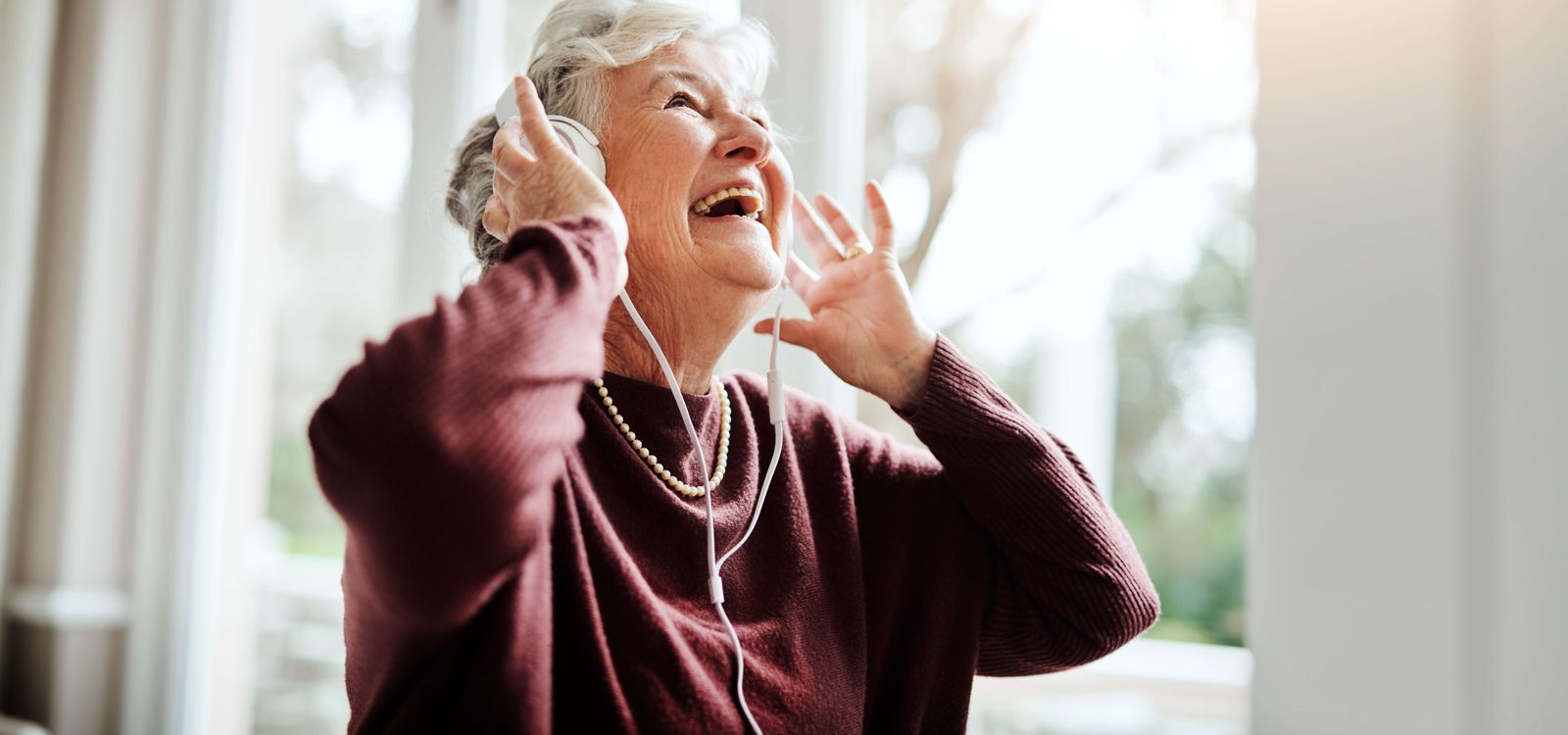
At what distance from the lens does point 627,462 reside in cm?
101

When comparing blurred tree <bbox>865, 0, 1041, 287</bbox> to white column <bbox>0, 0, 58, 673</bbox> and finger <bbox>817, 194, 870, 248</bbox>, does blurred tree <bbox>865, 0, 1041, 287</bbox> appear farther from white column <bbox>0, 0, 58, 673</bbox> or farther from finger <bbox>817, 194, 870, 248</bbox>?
white column <bbox>0, 0, 58, 673</bbox>

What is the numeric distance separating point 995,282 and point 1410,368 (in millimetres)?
1813

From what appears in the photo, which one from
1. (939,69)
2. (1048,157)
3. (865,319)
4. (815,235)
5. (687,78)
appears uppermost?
(939,69)

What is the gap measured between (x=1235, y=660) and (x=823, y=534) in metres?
2.05

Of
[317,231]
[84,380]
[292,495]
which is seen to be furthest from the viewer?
[292,495]

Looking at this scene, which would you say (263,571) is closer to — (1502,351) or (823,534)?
(823,534)

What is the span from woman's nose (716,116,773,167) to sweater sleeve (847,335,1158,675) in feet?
0.89

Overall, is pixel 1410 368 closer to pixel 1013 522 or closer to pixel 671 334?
pixel 1013 522

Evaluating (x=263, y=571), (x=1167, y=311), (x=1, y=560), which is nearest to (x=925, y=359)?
(x=1, y=560)

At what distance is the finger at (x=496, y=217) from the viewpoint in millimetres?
1065

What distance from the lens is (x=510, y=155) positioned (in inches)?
38.5

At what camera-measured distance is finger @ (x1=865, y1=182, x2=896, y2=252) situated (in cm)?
123

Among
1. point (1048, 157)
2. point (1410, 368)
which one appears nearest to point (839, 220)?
point (1410, 368)

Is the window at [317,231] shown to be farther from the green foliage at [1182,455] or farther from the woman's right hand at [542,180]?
the green foliage at [1182,455]
